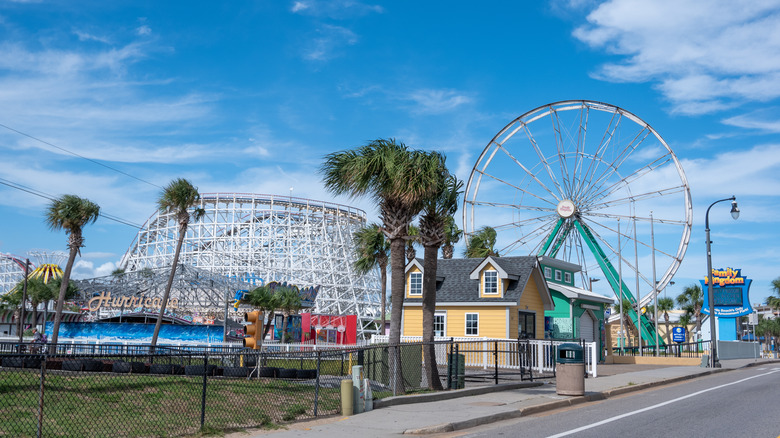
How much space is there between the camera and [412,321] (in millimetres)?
34594

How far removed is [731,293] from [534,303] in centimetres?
3071

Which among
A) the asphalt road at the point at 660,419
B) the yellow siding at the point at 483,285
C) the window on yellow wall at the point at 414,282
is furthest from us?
the window on yellow wall at the point at 414,282

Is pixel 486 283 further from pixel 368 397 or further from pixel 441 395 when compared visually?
pixel 368 397

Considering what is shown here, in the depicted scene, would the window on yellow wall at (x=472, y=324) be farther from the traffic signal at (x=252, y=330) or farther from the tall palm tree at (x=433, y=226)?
the traffic signal at (x=252, y=330)

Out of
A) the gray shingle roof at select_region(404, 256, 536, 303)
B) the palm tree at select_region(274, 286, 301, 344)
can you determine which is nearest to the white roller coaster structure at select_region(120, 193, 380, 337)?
the palm tree at select_region(274, 286, 301, 344)

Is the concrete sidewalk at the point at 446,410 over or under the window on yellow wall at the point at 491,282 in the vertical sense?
under

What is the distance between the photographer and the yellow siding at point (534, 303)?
107 feet

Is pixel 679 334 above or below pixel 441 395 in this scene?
above

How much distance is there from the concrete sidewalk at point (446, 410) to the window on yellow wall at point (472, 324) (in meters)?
11.9

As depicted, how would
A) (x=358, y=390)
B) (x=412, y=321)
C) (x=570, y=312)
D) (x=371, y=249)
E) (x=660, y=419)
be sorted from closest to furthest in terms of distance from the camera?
(x=660, y=419), (x=358, y=390), (x=412, y=321), (x=570, y=312), (x=371, y=249)

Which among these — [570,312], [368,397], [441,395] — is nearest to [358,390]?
[368,397]

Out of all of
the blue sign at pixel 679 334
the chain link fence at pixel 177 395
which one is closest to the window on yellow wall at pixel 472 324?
the chain link fence at pixel 177 395

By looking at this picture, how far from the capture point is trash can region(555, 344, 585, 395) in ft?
55.5

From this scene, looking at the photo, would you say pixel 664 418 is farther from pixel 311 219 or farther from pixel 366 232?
pixel 311 219
